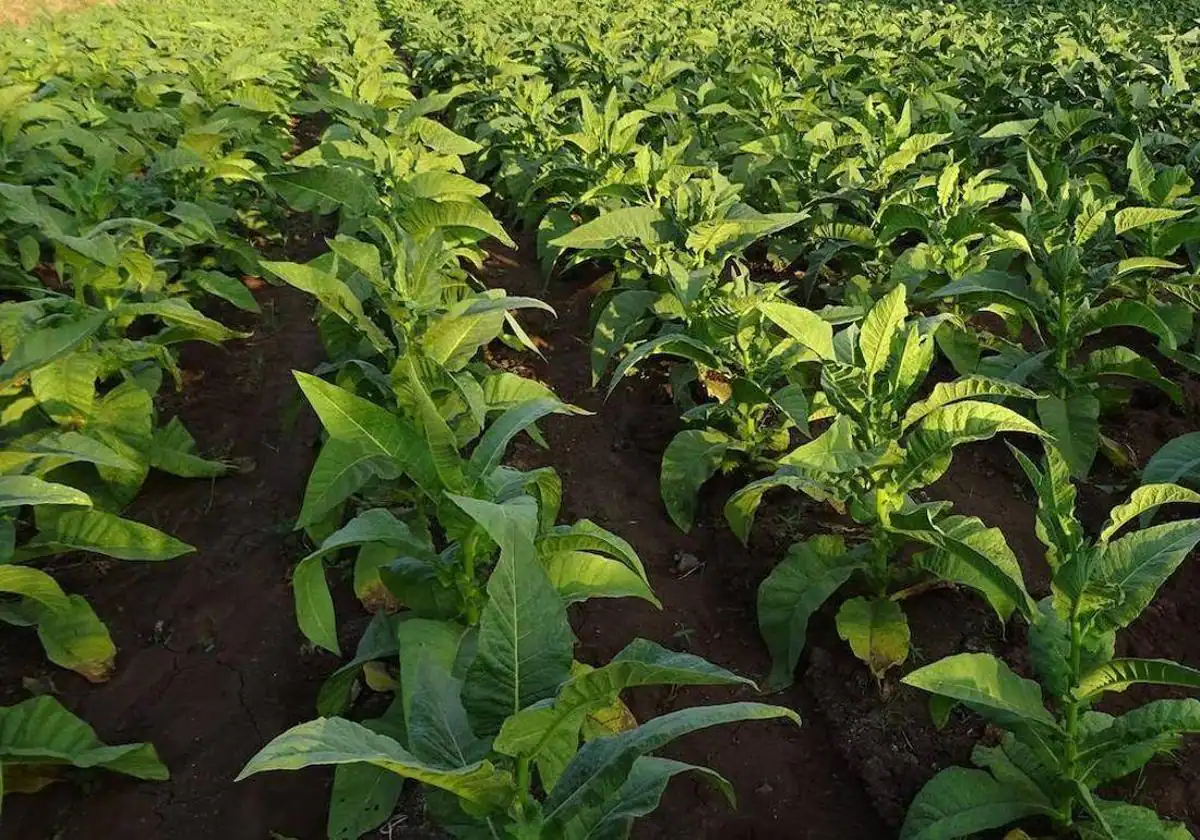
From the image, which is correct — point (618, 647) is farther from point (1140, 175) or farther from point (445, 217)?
point (1140, 175)

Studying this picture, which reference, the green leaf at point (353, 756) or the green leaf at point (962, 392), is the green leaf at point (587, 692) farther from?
the green leaf at point (962, 392)

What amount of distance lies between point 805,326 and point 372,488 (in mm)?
1699

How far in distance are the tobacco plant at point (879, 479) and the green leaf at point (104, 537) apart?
194cm

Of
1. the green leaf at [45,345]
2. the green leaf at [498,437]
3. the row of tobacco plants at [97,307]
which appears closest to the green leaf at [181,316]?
the row of tobacco plants at [97,307]

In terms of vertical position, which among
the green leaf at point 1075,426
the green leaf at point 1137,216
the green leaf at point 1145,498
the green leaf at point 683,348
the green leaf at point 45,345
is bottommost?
the green leaf at point 1075,426

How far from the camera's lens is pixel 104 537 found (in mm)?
3025

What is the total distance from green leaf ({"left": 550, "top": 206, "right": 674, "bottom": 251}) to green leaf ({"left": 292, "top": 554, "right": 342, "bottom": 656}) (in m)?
2.42

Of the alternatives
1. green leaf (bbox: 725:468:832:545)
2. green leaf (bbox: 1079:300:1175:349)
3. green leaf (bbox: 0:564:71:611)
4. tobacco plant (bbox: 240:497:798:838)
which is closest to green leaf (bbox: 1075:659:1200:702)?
tobacco plant (bbox: 240:497:798:838)

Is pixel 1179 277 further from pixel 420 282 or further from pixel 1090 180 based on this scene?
pixel 420 282

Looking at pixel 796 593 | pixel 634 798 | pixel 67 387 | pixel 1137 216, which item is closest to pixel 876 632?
pixel 796 593

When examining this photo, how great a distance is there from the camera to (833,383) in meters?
2.89

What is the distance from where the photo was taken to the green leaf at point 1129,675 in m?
1.96

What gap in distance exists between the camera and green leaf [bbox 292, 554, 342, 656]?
239 cm

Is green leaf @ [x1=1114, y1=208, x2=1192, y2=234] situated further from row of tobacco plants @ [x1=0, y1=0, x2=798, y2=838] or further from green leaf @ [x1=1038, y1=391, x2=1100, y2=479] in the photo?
row of tobacco plants @ [x1=0, y1=0, x2=798, y2=838]
